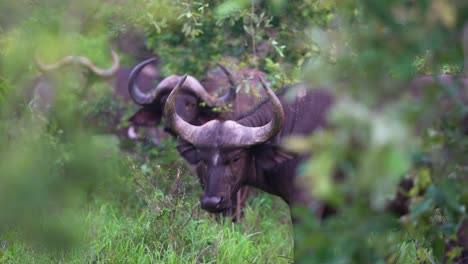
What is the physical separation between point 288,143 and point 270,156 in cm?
201

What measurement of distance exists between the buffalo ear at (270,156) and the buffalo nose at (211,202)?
1.24ft

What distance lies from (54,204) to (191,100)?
347 centimetres

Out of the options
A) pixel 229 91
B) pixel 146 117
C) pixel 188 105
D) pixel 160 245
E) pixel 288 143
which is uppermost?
pixel 288 143

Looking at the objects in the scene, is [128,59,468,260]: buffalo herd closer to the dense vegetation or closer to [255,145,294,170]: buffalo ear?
[255,145,294,170]: buffalo ear

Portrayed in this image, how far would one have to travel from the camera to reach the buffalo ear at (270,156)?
448cm

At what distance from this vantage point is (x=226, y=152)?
454 cm

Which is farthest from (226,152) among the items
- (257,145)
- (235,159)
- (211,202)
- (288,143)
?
(288,143)

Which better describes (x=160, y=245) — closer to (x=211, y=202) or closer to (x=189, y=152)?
(x=189, y=152)

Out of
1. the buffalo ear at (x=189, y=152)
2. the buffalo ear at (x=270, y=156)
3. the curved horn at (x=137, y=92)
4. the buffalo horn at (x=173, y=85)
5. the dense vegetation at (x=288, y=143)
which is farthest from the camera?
the curved horn at (x=137, y=92)

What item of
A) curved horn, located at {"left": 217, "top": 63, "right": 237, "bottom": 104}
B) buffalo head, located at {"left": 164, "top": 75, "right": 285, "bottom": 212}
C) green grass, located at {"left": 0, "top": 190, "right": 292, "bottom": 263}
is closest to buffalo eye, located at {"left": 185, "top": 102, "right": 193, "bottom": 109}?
curved horn, located at {"left": 217, "top": 63, "right": 237, "bottom": 104}

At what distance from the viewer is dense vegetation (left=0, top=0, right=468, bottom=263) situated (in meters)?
2.13

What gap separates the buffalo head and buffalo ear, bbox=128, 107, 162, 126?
284 centimetres

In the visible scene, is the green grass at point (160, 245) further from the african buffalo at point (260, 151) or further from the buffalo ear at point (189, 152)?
the african buffalo at point (260, 151)

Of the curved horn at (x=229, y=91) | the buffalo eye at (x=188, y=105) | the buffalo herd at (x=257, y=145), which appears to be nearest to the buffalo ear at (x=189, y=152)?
the buffalo herd at (x=257, y=145)
